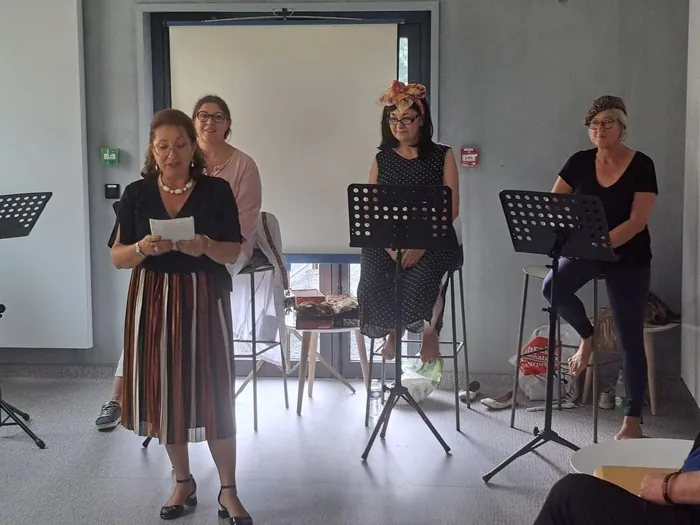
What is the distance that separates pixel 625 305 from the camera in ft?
11.4

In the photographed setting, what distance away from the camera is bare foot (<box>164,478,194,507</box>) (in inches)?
114

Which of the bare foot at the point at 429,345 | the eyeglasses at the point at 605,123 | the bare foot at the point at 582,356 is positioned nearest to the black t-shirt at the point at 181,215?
the bare foot at the point at 429,345

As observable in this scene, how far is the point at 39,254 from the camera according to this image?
14.6 ft

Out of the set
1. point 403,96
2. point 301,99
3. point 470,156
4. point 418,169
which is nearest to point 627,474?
point 418,169

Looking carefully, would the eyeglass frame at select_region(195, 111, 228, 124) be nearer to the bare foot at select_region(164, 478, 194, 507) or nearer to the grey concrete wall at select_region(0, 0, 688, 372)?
the grey concrete wall at select_region(0, 0, 688, 372)

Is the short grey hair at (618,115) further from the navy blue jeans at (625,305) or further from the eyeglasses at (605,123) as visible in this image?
the navy blue jeans at (625,305)

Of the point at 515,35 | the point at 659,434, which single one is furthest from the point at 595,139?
the point at 659,434

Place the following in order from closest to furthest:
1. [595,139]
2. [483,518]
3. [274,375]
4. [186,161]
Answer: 1. [186,161]
2. [483,518]
3. [595,139]
4. [274,375]

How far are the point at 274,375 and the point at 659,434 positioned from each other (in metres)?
2.08

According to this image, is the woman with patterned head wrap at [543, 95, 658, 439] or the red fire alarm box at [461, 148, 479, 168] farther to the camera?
the red fire alarm box at [461, 148, 479, 168]

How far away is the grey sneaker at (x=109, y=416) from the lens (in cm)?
379

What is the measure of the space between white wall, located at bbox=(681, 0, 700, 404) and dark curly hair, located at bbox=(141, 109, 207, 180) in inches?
90.0

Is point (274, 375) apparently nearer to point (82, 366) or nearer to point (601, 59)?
point (82, 366)

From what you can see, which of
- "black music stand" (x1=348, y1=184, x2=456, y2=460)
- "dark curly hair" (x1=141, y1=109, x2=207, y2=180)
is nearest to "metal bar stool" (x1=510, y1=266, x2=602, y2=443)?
"black music stand" (x1=348, y1=184, x2=456, y2=460)
